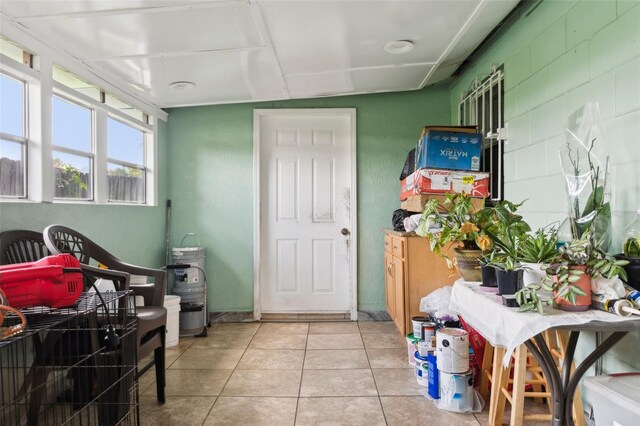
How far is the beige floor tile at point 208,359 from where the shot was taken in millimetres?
2732

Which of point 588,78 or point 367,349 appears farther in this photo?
point 367,349

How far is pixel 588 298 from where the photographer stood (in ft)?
4.61

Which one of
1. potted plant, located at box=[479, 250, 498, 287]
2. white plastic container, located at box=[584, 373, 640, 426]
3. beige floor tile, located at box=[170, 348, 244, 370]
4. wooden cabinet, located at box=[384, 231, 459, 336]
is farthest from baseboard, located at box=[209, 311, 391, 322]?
white plastic container, located at box=[584, 373, 640, 426]

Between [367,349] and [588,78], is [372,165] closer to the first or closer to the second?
[367,349]

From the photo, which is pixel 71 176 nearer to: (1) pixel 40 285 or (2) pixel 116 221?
(2) pixel 116 221

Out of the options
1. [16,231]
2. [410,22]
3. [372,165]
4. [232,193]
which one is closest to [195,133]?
[232,193]

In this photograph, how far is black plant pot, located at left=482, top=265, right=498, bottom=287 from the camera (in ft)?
5.62

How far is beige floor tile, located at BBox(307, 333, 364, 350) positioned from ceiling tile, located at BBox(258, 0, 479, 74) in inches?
87.7

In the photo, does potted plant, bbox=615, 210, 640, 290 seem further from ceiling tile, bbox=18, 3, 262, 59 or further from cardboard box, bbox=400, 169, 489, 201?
ceiling tile, bbox=18, 3, 262, 59

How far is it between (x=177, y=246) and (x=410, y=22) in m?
2.96

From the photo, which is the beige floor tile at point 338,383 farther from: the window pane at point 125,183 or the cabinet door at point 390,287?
the window pane at point 125,183

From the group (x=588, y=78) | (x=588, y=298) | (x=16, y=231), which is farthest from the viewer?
(x=16, y=231)

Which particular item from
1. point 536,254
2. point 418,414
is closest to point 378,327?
point 418,414

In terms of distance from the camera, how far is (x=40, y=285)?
4.26 ft
